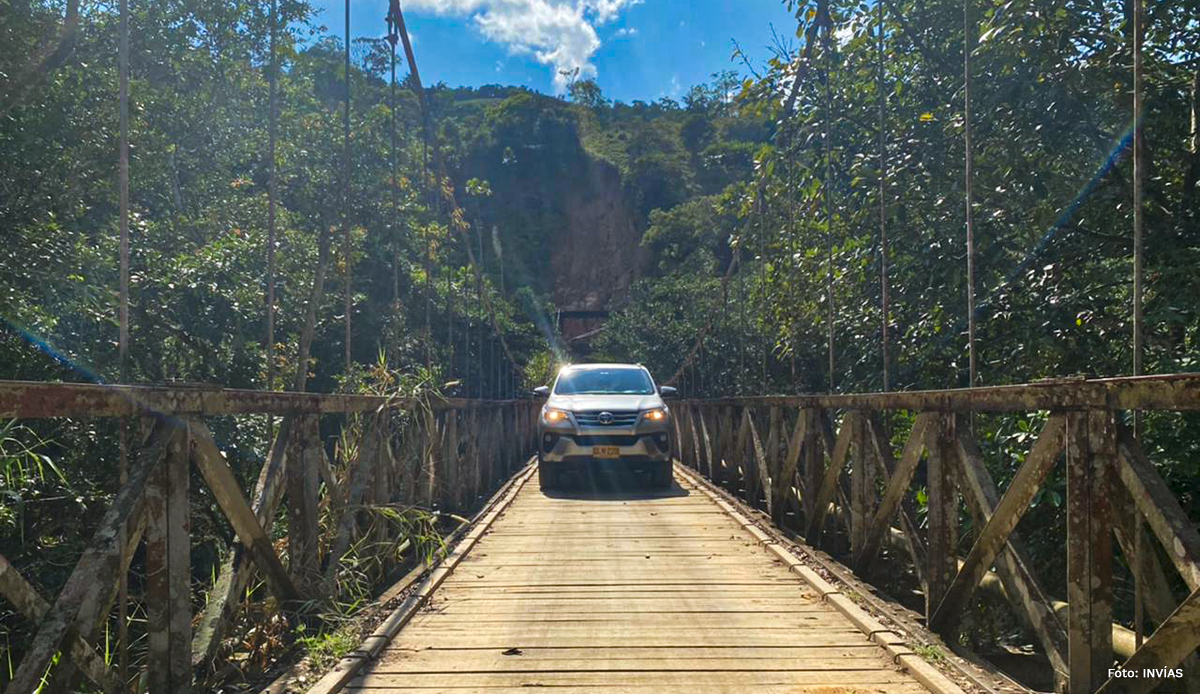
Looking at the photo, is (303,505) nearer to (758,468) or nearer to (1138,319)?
(1138,319)

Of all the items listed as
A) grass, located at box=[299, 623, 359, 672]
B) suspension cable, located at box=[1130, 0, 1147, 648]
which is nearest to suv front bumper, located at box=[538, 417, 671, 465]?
grass, located at box=[299, 623, 359, 672]

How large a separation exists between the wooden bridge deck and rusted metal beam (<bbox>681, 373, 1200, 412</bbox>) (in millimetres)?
892

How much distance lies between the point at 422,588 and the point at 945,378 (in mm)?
4367

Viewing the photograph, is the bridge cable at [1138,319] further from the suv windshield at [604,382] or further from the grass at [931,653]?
the suv windshield at [604,382]

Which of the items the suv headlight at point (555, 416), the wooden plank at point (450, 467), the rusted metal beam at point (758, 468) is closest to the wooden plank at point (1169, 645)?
the rusted metal beam at point (758, 468)

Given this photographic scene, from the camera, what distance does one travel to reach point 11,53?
256 inches

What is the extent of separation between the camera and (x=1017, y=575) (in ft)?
9.25

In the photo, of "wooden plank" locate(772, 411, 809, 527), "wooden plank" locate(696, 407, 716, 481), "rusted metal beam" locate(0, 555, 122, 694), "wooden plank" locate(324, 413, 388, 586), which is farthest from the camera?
"wooden plank" locate(696, 407, 716, 481)

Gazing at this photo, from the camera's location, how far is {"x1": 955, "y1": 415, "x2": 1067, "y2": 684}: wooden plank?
2.58 metres

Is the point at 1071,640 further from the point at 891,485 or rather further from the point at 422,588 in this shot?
the point at 422,588

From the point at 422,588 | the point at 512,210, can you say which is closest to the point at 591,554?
the point at 422,588

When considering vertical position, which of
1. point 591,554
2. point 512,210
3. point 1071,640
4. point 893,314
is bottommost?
point 591,554

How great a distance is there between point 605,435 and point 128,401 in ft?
23.0

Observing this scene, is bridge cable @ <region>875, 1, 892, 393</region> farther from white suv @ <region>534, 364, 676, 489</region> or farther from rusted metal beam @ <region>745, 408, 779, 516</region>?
white suv @ <region>534, 364, 676, 489</region>
